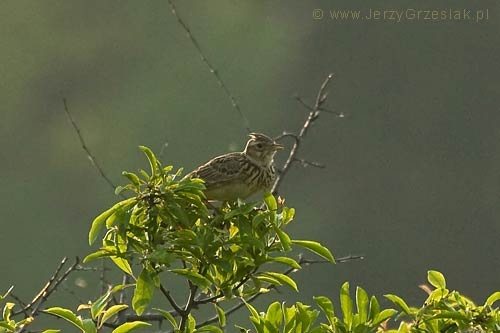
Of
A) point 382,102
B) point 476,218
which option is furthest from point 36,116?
point 476,218

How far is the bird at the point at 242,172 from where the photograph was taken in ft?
20.1

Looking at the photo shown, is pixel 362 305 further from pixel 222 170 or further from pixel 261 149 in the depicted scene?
pixel 261 149

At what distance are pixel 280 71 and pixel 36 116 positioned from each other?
7.15 metres

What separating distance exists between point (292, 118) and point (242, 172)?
32484 millimetres

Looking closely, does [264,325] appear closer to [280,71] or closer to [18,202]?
[18,202]

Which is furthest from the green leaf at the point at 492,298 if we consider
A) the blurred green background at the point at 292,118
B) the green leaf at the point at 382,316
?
the blurred green background at the point at 292,118

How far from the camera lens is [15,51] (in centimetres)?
4756

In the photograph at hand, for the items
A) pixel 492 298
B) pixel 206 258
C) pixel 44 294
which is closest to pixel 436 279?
pixel 492 298

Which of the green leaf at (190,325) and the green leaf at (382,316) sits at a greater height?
the green leaf at (382,316)

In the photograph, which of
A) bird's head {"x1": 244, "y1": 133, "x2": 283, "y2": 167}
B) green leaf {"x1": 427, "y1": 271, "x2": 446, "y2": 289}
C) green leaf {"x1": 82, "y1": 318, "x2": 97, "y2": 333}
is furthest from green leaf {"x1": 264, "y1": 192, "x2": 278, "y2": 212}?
bird's head {"x1": 244, "y1": 133, "x2": 283, "y2": 167}

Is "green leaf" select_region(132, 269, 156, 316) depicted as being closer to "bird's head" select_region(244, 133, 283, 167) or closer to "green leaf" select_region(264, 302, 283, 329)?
"green leaf" select_region(264, 302, 283, 329)

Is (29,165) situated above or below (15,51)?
below

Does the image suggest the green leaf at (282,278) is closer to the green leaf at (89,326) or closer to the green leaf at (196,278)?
the green leaf at (196,278)

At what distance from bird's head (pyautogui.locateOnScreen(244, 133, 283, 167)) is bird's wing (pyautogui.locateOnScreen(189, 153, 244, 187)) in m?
0.08
